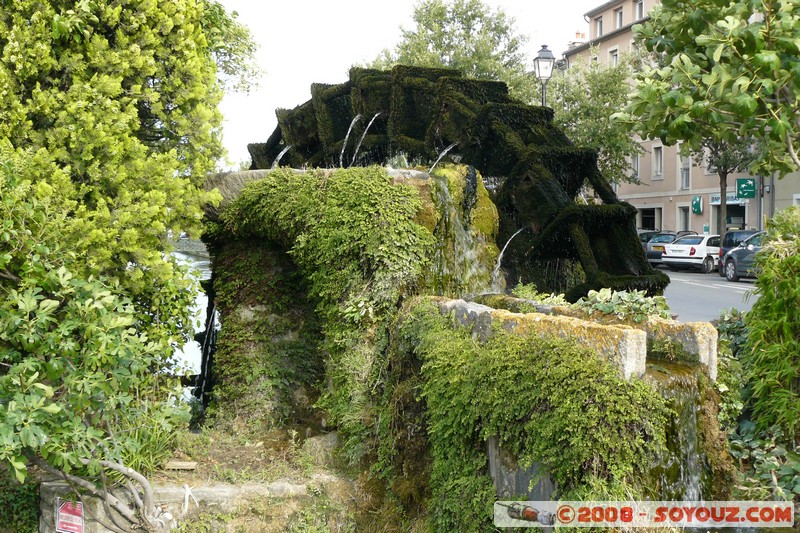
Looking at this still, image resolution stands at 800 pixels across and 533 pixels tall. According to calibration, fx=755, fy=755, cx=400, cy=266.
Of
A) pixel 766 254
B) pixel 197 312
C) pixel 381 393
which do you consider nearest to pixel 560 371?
pixel 766 254

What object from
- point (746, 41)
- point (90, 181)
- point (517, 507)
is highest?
point (746, 41)

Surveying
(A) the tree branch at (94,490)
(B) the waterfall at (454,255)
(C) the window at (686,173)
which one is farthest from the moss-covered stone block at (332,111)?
(C) the window at (686,173)

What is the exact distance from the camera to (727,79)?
5109mm

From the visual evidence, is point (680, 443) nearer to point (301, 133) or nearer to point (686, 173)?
point (301, 133)

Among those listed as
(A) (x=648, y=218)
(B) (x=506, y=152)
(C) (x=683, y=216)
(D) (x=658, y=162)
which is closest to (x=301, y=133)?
(B) (x=506, y=152)

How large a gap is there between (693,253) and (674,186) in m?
10.3

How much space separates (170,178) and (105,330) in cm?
187

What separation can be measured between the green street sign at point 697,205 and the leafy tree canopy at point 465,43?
9.29m

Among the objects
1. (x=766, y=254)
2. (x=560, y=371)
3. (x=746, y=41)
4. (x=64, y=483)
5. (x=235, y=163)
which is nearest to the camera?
(x=560, y=371)

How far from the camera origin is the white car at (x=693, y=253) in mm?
25750

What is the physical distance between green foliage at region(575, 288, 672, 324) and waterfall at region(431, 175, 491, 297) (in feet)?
6.64

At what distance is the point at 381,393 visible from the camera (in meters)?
6.80

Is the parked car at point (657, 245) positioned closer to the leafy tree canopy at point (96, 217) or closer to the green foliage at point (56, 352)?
the leafy tree canopy at point (96, 217)

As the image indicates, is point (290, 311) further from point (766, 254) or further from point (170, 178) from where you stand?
point (766, 254)
